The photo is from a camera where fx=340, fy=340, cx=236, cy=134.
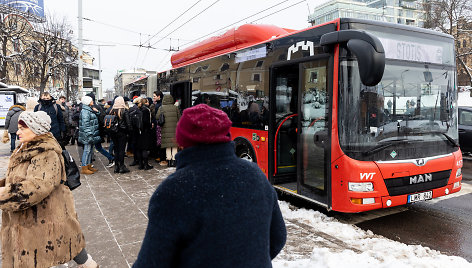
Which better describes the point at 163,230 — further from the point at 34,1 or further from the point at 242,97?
the point at 34,1

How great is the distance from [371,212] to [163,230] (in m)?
5.17

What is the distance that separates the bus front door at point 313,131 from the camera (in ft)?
16.4

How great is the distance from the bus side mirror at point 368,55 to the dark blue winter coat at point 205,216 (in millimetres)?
3045

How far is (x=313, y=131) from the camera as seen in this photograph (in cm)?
528

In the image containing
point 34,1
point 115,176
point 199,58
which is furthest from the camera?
point 34,1

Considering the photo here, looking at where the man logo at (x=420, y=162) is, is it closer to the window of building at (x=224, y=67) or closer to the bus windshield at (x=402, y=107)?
the bus windshield at (x=402, y=107)

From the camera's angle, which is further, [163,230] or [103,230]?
[103,230]

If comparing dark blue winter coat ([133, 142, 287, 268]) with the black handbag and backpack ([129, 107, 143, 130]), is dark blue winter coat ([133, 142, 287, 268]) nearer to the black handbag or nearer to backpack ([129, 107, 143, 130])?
the black handbag

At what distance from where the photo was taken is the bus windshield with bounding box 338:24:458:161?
15.2 ft

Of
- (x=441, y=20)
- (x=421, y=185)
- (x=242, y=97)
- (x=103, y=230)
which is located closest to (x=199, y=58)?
(x=242, y=97)

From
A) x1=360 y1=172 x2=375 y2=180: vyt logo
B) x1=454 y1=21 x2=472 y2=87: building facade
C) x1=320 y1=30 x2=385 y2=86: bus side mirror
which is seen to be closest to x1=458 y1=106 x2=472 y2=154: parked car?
x1=360 y1=172 x2=375 y2=180: vyt logo

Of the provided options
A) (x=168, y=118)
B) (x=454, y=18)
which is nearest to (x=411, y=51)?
(x=168, y=118)

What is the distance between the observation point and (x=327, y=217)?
534 cm

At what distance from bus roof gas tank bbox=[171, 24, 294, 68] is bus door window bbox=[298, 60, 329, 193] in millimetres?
2031
